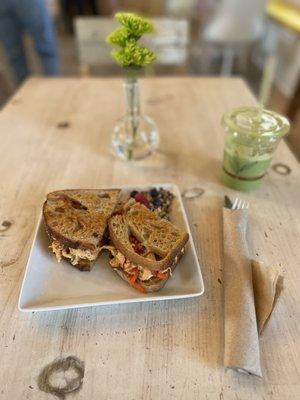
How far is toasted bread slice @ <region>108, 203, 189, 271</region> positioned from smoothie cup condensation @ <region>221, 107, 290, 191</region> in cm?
23

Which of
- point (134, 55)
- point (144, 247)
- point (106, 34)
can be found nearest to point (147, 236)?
point (144, 247)

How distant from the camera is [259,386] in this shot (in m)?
0.40

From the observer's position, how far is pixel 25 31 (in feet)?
5.20

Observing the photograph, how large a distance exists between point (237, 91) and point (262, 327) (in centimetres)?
90

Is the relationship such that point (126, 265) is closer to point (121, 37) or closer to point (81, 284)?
point (81, 284)

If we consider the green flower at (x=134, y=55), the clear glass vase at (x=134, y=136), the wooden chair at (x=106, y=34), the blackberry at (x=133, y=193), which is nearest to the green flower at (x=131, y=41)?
the green flower at (x=134, y=55)

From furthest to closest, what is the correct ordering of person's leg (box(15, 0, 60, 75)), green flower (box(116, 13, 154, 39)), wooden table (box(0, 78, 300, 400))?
1. person's leg (box(15, 0, 60, 75))
2. green flower (box(116, 13, 154, 39))
3. wooden table (box(0, 78, 300, 400))

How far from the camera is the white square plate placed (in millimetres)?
464

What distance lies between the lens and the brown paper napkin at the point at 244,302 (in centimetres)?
41

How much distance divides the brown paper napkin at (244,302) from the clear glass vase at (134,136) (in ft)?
1.17

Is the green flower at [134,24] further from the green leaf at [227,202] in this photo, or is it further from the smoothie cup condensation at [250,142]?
the green leaf at [227,202]

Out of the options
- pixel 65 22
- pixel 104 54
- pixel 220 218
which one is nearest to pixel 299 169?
pixel 220 218

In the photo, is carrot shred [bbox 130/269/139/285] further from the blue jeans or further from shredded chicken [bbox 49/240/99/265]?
the blue jeans

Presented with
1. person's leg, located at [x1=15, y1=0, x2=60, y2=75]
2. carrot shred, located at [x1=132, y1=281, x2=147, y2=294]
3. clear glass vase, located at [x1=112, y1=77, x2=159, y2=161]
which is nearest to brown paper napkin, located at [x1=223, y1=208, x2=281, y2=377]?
carrot shred, located at [x1=132, y1=281, x2=147, y2=294]
